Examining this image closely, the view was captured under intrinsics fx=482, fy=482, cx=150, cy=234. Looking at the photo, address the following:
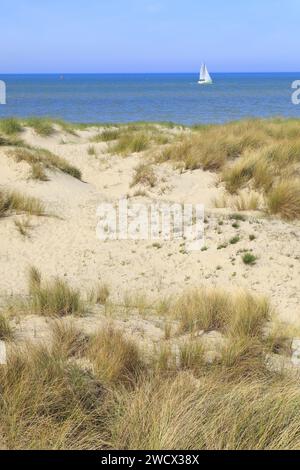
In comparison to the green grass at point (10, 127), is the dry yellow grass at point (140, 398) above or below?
below

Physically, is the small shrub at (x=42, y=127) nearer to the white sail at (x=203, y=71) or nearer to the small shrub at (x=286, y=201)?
the small shrub at (x=286, y=201)

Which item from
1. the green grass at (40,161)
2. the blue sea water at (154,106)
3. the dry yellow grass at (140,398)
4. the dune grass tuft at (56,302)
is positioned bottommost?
the dune grass tuft at (56,302)

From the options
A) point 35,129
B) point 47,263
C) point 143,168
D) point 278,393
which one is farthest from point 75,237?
point 35,129

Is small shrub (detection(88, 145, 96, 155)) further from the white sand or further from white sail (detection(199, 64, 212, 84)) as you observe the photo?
white sail (detection(199, 64, 212, 84))

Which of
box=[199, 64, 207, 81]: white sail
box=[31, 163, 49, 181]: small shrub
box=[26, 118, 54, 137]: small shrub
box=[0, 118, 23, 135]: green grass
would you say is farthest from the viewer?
box=[199, 64, 207, 81]: white sail

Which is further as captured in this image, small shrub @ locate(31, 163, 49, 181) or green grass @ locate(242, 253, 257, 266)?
small shrub @ locate(31, 163, 49, 181)

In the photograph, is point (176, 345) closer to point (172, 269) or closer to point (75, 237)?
point (172, 269)

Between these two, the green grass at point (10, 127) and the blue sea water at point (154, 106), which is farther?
the blue sea water at point (154, 106)

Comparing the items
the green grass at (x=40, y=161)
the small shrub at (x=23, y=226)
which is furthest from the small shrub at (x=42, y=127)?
the small shrub at (x=23, y=226)

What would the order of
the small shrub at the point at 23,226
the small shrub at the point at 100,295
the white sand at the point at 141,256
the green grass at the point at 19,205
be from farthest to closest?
1. the green grass at the point at 19,205
2. the small shrub at the point at 23,226
3. the white sand at the point at 141,256
4. the small shrub at the point at 100,295

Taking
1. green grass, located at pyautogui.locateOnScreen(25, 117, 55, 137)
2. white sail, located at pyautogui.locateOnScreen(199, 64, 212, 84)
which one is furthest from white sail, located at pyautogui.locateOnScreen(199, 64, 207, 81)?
green grass, located at pyautogui.locateOnScreen(25, 117, 55, 137)

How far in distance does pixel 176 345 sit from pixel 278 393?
140cm

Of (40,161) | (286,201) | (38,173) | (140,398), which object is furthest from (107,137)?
(140,398)

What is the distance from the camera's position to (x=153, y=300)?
6324 mm
